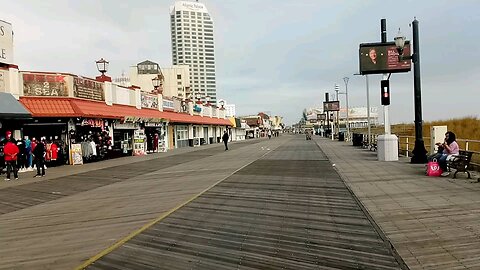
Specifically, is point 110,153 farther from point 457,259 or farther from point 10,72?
point 457,259

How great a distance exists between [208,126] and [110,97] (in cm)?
3382

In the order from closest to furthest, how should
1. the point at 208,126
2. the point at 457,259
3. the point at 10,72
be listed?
1. the point at 457,259
2. the point at 10,72
3. the point at 208,126

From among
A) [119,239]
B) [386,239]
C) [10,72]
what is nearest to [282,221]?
[386,239]

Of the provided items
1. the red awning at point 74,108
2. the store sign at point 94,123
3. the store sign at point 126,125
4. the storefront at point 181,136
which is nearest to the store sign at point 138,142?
the store sign at point 126,125

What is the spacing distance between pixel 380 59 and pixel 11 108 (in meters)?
17.0

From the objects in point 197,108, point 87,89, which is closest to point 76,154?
point 87,89

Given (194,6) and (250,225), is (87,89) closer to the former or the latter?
(250,225)

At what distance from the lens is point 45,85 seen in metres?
25.1

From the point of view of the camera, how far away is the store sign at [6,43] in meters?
22.1

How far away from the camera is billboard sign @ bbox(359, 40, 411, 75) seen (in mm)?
20750

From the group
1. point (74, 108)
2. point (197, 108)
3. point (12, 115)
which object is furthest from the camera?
point (197, 108)

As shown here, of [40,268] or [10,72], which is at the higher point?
[10,72]

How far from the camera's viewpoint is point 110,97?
104 feet

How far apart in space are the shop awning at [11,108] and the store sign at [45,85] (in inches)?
77.2
